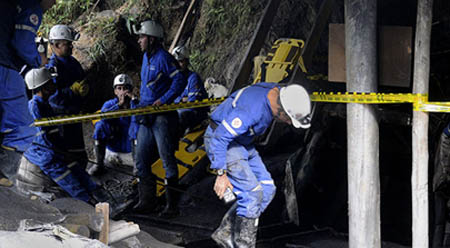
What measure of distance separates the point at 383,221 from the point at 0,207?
17.9 ft

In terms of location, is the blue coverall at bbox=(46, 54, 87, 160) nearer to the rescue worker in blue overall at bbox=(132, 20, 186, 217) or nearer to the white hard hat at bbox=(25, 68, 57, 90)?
the white hard hat at bbox=(25, 68, 57, 90)

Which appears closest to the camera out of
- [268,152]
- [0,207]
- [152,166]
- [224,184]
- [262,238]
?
[0,207]

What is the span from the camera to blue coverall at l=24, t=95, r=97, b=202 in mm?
5957

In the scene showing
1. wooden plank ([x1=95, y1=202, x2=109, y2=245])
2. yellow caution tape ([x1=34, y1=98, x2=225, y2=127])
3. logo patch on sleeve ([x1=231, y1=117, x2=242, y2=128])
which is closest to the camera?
wooden plank ([x1=95, y1=202, x2=109, y2=245])

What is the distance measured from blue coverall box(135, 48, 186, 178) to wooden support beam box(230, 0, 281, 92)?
741mm

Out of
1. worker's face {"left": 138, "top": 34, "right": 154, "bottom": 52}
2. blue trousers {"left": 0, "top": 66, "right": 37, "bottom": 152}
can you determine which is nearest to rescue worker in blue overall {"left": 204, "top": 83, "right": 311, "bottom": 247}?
blue trousers {"left": 0, "top": 66, "right": 37, "bottom": 152}

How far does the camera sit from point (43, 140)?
20.4ft

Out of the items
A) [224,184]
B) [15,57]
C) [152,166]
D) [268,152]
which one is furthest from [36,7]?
[268,152]

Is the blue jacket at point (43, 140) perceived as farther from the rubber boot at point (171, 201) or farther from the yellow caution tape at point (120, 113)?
the rubber boot at point (171, 201)

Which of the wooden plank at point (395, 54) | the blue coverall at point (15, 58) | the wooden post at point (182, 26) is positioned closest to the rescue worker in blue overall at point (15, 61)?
the blue coverall at point (15, 58)

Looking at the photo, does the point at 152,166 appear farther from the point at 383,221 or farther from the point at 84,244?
the point at 84,244

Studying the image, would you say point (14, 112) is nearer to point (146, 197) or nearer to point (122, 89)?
point (146, 197)

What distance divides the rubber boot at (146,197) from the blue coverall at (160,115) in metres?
0.28

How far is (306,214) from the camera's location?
7656 millimetres
